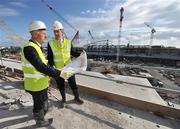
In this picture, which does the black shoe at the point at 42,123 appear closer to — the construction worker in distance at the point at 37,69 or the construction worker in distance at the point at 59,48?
the construction worker in distance at the point at 37,69

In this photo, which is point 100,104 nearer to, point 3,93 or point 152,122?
point 152,122

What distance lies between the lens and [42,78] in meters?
2.77

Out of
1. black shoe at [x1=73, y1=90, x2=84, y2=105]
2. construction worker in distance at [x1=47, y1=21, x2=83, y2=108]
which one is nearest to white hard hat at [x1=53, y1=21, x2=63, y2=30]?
construction worker in distance at [x1=47, y1=21, x2=83, y2=108]

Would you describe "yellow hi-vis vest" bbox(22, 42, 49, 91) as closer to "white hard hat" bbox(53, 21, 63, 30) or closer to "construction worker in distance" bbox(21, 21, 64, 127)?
"construction worker in distance" bbox(21, 21, 64, 127)

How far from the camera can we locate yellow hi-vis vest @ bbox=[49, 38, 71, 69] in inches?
141

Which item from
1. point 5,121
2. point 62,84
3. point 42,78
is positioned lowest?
point 5,121

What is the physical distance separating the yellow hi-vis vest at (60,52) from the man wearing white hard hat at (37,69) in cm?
81

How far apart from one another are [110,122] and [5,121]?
1931 millimetres

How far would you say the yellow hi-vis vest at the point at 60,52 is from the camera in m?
3.58

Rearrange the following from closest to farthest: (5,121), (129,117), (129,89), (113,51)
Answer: (5,121), (129,117), (129,89), (113,51)

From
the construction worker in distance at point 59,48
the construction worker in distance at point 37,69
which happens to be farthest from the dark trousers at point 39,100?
the construction worker in distance at point 59,48

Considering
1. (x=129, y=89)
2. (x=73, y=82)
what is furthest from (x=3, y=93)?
(x=129, y=89)

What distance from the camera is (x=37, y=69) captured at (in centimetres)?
250

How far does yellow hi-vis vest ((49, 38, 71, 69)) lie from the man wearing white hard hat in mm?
815
